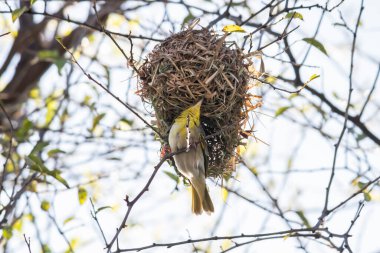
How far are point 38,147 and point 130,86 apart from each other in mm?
978

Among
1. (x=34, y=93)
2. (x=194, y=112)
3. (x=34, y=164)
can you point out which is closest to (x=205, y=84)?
(x=194, y=112)

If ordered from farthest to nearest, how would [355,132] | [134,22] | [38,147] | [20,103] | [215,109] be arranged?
[20,103], [134,22], [355,132], [38,147], [215,109]

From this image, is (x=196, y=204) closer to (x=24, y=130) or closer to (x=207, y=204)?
(x=207, y=204)

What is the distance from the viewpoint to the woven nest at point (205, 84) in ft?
12.0

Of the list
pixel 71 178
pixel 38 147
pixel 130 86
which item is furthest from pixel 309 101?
pixel 71 178

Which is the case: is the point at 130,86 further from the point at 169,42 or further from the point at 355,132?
the point at 355,132

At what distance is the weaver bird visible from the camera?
362 cm

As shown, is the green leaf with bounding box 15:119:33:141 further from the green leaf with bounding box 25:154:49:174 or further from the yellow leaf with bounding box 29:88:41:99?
the yellow leaf with bounding box 29:88:41:99

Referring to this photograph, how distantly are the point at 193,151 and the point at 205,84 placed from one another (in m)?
0.45

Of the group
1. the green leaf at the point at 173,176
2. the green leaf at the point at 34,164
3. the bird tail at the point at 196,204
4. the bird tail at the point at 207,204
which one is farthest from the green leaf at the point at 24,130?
the bird tail at the point at 207,204

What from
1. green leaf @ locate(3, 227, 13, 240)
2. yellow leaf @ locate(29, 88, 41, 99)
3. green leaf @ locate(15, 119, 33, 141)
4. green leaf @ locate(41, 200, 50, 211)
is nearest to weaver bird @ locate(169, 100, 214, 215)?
green leaf @ locate(41, 200, 50, 211)

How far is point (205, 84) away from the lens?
3.62 meters

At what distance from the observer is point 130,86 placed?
16.2ft

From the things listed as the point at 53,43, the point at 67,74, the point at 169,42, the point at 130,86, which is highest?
the point at 53,43
